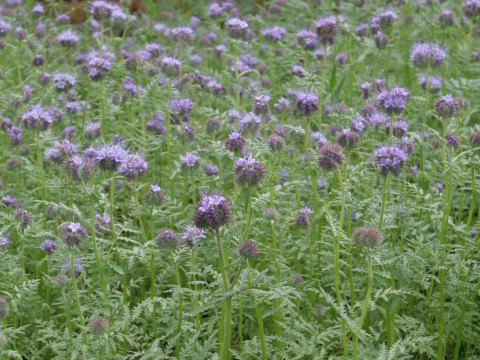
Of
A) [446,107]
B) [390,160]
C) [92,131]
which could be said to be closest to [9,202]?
[92,131]

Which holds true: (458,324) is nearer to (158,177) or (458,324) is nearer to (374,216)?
(374,216)

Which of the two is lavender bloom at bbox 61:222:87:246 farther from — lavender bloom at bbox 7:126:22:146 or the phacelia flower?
lavender bloom at bbox 7:126:22:146

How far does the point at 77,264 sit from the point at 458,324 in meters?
2.28

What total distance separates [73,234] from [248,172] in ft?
3.15

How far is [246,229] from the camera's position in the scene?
317 cm

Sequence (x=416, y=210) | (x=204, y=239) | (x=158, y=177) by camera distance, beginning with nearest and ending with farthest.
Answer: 1. (x=204, y=239)
2. (x=416, y=210)
3. (x=158, y=177)

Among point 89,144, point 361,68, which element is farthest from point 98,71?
point 361,68

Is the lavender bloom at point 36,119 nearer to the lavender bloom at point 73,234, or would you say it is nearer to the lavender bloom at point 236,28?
the lavender bloom at point 73,234

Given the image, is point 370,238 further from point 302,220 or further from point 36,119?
point 36,119

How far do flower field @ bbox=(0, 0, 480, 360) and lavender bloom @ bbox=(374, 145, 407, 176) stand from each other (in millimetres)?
12

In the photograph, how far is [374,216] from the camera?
137 inches

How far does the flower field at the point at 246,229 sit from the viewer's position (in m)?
3.13

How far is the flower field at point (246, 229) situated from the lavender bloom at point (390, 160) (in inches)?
0.5

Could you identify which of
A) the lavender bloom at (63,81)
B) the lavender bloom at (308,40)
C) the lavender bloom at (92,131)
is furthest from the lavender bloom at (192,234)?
the lavender bloom at (308,40)
